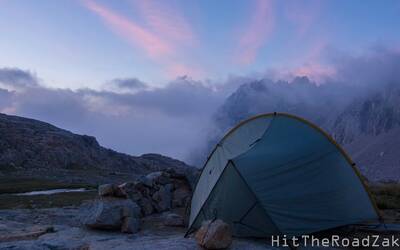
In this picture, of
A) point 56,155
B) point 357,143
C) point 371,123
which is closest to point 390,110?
point 371,123

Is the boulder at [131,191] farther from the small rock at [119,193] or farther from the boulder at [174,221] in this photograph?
the boulder at [174,221]

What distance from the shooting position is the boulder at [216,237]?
35.4 ft

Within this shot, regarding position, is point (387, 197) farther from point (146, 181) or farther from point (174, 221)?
point (146, 181)

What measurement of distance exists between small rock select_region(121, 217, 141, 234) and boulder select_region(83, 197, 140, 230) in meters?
0.26

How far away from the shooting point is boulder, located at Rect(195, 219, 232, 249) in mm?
10789

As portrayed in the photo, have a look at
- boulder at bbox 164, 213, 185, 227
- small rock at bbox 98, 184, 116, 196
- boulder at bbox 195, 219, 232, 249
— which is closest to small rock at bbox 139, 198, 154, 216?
small rock at bbox 98, 184, 116, 196

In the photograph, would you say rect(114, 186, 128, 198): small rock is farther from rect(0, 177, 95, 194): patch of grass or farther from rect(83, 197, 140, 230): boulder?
rect(0, 177, 95, 194): patch of grass

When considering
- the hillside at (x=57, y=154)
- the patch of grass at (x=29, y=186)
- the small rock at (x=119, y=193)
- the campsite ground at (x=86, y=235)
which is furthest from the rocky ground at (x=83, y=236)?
the hillside at (x=57, y=154)

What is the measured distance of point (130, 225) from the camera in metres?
14.5

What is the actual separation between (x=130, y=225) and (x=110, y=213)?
3.20 feet

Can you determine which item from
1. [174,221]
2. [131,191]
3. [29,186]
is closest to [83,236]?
[174,221]

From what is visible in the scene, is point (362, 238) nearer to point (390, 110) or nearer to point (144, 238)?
point (144, 238)

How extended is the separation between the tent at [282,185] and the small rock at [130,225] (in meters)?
2.17

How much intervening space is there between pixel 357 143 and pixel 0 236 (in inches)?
5973
